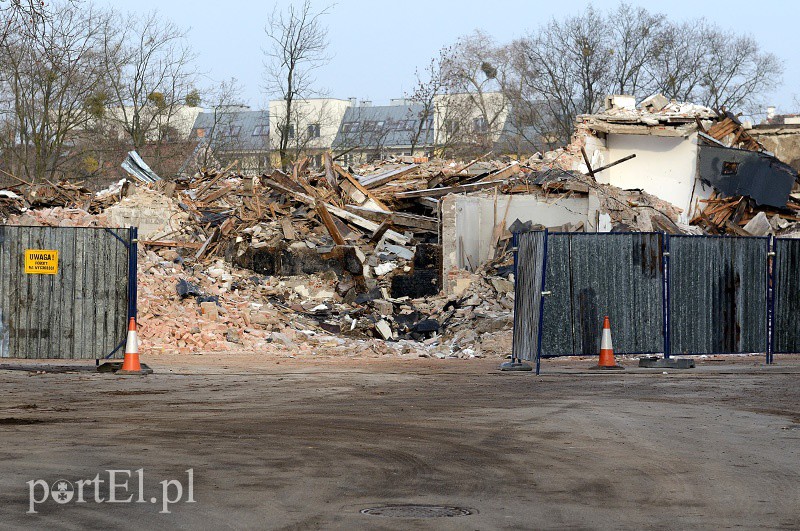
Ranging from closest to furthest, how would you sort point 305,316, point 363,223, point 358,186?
point 305,316 < point 363,223 < point 358,186

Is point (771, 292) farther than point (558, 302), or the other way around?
point (771, 292)

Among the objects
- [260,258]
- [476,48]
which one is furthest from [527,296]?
[476,48]

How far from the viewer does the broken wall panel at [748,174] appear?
3108 cm

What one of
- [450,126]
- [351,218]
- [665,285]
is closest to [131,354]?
[665,285]

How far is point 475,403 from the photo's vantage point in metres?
11.0

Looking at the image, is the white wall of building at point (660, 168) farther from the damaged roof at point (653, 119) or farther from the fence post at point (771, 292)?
the fence post at point (771, 292)

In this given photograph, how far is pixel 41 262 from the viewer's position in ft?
46.0

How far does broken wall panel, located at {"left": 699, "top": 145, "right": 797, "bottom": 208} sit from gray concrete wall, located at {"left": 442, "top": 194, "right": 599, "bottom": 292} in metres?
9.16

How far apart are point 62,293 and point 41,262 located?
0.52m

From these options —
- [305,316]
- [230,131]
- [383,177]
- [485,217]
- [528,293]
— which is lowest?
[305,316]

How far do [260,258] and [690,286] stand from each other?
12.2m

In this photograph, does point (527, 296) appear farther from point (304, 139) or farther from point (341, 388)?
point (304, 139)

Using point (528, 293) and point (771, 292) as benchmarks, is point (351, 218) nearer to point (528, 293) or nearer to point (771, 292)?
point (528, 293)

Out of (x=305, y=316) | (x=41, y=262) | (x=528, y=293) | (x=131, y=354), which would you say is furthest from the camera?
(x=305, y=316)
